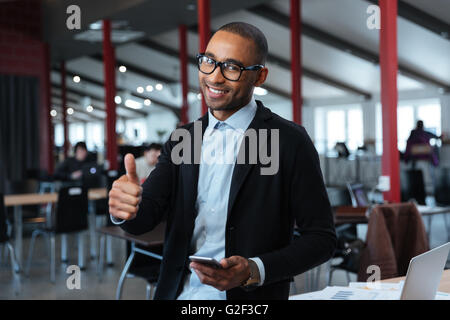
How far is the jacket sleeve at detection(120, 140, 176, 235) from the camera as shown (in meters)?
1.45

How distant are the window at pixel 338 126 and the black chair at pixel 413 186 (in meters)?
8.32

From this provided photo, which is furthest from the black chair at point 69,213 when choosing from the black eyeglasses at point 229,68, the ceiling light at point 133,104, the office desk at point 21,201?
the ceiling light at point 133,104

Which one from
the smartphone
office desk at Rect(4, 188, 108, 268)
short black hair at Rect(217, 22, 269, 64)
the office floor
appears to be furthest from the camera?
office desk at Rect(4, 188, 108, 268)

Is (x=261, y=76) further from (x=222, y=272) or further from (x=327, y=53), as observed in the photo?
(x=327, y=53)

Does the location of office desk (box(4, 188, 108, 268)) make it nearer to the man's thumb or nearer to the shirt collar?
the shirt collar

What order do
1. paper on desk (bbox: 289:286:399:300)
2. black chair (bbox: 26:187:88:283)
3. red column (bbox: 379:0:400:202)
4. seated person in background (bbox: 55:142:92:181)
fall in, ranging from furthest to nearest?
seated person in background (bbox: 55:142:92:181) → black chair (bbox: 26:187:88:283) → red column (bbox: 379:0:400:202) → paper on desk (bbox: 289:286:399:300)

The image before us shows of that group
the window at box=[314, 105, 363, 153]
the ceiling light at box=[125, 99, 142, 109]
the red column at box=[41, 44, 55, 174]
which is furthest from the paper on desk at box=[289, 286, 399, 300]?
the ceiling light at box=[125, 99, 142, 109]

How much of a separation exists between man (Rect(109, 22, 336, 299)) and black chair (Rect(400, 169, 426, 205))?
5524mm

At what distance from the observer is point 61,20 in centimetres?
942

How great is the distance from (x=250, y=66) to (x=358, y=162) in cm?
1242

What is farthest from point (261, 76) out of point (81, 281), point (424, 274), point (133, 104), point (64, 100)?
point (133, 104)

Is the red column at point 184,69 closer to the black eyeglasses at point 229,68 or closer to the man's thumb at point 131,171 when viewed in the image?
the black eyeglasses at point 229,68

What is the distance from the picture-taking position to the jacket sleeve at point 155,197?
1.45 metres

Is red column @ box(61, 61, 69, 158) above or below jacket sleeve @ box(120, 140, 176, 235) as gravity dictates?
above
